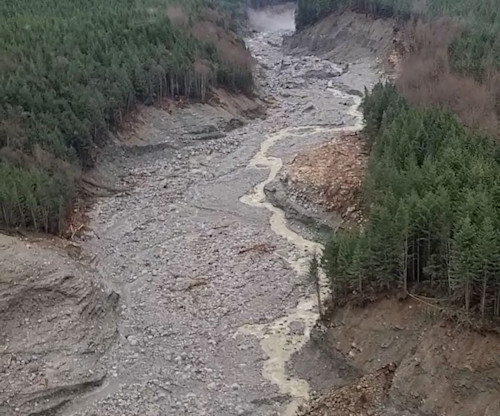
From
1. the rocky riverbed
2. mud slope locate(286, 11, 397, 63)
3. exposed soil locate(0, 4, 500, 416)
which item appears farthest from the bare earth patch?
mud slope locate(286, 11, 397, 63)

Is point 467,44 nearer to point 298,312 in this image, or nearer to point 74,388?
point 298,312

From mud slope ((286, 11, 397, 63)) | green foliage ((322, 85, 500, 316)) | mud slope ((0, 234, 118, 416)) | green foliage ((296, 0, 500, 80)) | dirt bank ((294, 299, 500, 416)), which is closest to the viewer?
dirt bank ((294, 299, 500, 416))

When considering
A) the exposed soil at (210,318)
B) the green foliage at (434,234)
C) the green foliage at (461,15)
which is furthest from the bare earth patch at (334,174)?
the green foliage at (461,15)

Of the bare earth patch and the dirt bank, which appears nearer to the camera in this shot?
the dirt bank

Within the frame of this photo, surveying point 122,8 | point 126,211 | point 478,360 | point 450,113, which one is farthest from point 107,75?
point 478,360

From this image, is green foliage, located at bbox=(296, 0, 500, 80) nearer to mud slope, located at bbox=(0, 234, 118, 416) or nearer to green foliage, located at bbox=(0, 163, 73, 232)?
green foliage, located at bbox=(0, 163, 73, 232)

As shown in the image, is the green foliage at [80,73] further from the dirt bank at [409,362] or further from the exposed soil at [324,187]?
the dirt bank at [409,362]
